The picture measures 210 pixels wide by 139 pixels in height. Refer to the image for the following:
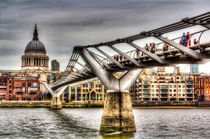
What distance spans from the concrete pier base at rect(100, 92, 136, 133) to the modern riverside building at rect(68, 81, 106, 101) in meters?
122

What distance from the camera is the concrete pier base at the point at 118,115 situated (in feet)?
130

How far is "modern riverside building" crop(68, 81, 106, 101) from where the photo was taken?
536ft

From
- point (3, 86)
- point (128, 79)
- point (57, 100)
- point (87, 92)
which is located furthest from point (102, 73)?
point (3, 86)

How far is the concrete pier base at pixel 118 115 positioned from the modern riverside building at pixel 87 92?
12243cm

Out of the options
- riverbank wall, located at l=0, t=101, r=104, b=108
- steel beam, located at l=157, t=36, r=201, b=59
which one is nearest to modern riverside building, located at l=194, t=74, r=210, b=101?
riverbank wall, located at l=0, t=101, r=104, b=108

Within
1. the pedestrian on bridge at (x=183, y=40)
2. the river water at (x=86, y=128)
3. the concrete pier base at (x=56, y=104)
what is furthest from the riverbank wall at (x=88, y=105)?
the pedestrian on bridge at (x=183, y=40)

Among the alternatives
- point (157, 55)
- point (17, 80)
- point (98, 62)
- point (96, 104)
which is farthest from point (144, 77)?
point (157, 55)

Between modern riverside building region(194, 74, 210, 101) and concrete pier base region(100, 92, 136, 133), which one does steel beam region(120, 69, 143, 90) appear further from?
modern riverside building region(194, 74, 210, 101)

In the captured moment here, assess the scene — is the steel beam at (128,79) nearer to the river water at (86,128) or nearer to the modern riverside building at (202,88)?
the river water at (86,128)

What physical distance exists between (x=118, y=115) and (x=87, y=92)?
126 m

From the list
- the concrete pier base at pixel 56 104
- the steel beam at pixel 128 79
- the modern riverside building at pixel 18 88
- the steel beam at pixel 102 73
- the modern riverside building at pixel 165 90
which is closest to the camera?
the steel beam at pixel 128 79

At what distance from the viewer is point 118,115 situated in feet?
130

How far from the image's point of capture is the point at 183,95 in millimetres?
156125

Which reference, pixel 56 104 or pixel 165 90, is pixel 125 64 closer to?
pixel 56 104
